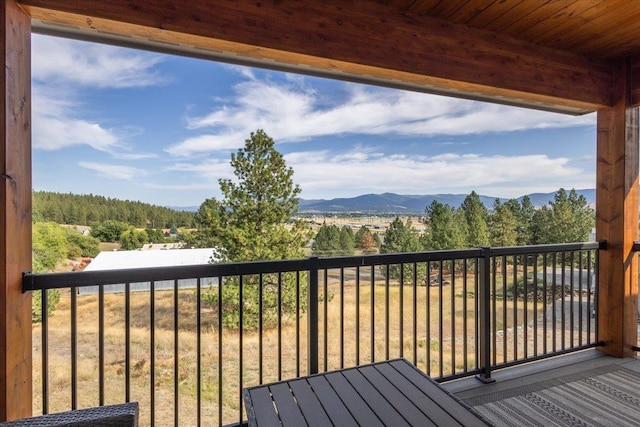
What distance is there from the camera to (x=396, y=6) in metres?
2.34

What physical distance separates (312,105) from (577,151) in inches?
382

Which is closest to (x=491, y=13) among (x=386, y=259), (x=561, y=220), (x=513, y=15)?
(x=513, y=15)

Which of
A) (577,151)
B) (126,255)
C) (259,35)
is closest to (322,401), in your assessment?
(259,35)

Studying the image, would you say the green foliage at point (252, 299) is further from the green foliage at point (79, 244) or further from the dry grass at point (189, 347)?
the green foliage at point (79, 244)

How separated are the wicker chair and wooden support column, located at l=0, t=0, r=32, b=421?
587 mm

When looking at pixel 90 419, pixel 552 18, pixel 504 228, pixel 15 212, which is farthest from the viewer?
pixel 504 228

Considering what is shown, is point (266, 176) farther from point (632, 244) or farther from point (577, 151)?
point (577, 151)

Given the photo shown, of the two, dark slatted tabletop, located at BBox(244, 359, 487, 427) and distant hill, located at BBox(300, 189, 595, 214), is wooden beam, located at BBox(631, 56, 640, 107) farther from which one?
dark slatted tabletop, located at BBox(244, 359, 487, 427)

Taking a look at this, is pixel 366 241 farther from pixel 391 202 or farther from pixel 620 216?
pixel 620 216

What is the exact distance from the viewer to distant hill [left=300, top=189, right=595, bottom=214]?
577cm

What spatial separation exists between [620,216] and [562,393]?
1.78 metres

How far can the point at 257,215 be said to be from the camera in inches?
271

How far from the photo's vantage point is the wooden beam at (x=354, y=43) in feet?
5.96

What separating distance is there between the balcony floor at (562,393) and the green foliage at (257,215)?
4.38 meters
